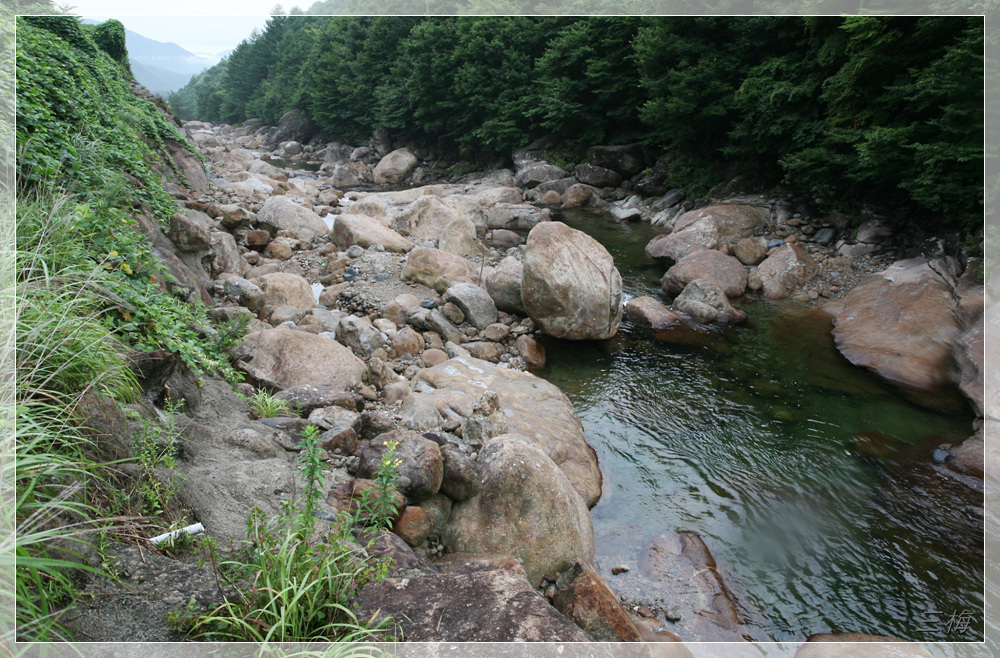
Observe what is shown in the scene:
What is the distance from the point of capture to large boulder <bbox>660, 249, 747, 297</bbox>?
1237 cm

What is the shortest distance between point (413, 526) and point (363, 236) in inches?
403

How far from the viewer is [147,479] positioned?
2.72m

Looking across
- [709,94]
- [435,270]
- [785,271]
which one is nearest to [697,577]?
[435,270]

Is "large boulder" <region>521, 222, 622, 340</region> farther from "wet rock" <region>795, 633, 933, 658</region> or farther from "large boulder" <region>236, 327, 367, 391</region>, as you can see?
"wet rock" <region>795, 633, 933, 658</region>

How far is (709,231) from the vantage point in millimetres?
15141

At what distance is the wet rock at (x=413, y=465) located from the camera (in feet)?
14.2

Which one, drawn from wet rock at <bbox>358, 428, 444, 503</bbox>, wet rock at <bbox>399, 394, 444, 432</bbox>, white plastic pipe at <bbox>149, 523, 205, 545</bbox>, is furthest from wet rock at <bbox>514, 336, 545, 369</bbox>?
white plastic pipe at <bbox>149, 523, 205, 545</bbox>

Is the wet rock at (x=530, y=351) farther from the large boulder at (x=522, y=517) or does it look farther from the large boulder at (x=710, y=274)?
the large boulder at (x=710, y=274)

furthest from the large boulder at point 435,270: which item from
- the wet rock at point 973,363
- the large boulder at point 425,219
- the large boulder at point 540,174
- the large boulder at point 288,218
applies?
the large boulder at point 540,174

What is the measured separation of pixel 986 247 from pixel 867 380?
3754mm

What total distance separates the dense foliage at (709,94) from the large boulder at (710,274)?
158 inches

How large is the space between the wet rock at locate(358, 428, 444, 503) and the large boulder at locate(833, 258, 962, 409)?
8067mm

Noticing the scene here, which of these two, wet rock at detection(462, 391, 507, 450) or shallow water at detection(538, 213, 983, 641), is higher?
wet rock at detection(462, 391, 507, 450)

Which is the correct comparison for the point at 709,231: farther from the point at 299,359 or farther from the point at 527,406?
the point at 299,359
